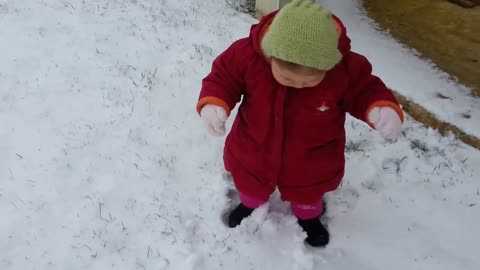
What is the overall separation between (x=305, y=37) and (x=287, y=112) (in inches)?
17.3

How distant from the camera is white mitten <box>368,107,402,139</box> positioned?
2.11m

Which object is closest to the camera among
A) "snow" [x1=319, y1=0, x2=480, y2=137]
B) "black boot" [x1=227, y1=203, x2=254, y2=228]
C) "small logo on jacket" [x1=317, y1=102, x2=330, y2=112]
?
"small logo on jacket" [x1=317, y1=102, x2=330, y2=112]

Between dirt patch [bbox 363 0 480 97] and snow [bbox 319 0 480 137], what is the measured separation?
0.41 ft

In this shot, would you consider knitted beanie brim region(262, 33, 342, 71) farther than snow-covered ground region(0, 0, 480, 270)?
No

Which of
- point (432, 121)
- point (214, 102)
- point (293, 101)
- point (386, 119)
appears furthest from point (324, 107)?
point (432, 121)

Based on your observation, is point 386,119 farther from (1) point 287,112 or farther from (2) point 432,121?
(2) point 432,121

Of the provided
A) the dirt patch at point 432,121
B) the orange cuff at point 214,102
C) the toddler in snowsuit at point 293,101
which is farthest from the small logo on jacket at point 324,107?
the dirt patch at point 432,121

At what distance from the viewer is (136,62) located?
4.16 meters

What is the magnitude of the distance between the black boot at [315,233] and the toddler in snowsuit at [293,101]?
0.58 feet

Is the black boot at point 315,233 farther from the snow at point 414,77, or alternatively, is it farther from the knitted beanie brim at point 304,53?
the snow at point 414,77

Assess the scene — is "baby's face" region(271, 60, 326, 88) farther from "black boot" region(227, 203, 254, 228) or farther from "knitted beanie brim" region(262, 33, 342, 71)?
"black boot" region(227, 203, 254, 228)

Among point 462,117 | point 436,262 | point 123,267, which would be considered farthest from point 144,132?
point 462,117

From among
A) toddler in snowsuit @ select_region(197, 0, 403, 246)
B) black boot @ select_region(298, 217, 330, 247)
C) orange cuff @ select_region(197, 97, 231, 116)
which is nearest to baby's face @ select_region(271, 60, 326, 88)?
toddler in snowsuit @ select_region(197, 0, 403, 246)

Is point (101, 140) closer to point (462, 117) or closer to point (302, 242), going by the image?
point (302, 242)
